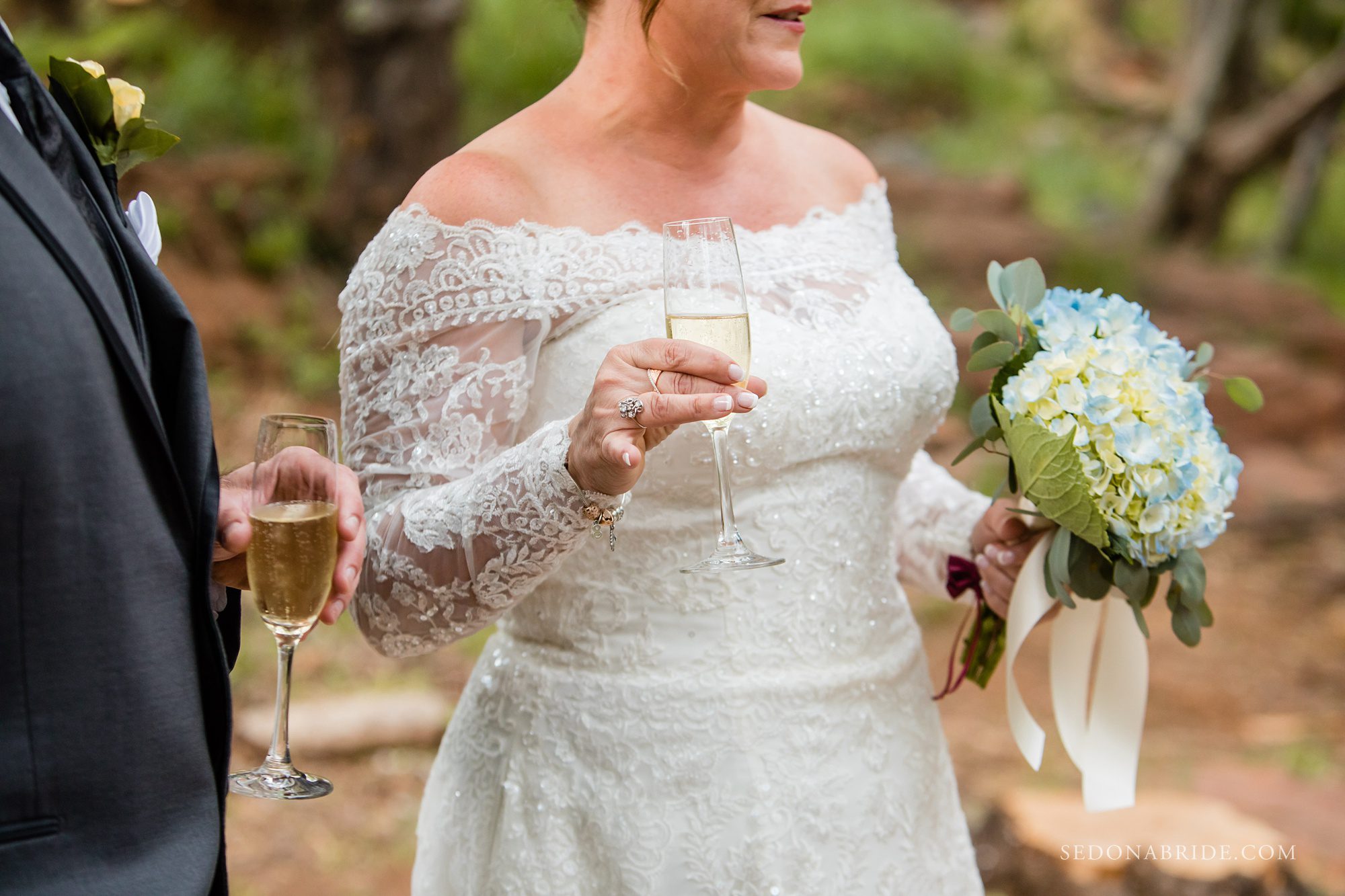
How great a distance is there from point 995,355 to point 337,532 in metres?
1.15

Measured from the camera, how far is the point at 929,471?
2.62 metres

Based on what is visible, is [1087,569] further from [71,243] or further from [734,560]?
[71,243]

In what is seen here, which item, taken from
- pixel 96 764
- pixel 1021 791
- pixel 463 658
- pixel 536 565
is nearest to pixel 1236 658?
pixel 1021 791

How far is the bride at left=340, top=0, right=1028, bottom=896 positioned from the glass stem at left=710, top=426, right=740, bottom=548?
0.19 metres

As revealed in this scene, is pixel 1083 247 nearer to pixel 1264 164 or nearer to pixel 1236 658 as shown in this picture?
pixel 1264 164

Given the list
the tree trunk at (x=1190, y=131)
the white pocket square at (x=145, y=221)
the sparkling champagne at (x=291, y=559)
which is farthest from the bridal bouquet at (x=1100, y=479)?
the tree trunk at (x=1190, y=131)

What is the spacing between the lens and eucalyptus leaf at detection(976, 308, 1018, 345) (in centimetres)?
222

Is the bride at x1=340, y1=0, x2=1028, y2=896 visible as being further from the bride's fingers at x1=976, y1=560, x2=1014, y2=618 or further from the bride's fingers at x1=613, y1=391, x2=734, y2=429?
the bride's fingers at x1=613, y1=391, x2=734, y2=429

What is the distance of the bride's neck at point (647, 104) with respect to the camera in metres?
2.25

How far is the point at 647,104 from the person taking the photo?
2.27 metres

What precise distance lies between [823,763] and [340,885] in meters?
3.00

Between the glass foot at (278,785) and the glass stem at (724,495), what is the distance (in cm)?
62

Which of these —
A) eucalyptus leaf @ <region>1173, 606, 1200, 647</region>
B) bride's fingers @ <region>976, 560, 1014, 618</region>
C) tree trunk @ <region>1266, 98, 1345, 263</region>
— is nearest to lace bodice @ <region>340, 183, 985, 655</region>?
bride's fingers @ <region>976, 560, 1014, 618</region>

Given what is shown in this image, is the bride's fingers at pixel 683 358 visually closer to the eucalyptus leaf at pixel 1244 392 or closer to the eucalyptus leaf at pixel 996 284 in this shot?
the eucalyptus leaf at pixel 996 284
